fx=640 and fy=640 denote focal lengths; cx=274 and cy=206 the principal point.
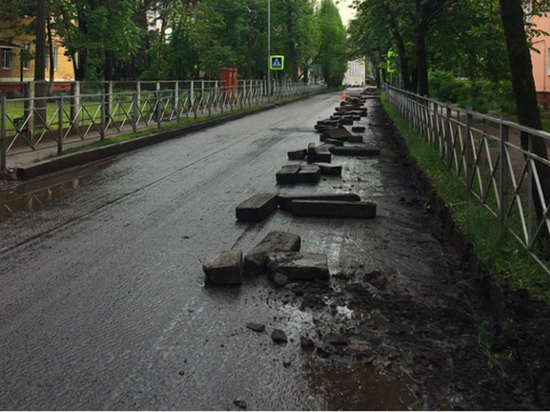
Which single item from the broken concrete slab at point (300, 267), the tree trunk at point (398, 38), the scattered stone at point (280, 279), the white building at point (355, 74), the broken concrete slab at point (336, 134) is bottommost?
the scattered stone at point (280, 279)

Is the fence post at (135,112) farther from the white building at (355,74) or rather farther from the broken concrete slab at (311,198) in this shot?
the white building at (355,74)

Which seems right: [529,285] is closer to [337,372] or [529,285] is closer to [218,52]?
[337,372]

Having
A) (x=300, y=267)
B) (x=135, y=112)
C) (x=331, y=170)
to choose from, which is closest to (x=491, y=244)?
(x=300, y=267)

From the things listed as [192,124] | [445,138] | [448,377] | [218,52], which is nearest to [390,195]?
[445,138]

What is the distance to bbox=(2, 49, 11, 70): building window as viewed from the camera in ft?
146

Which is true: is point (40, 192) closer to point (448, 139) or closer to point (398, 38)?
point (448, 139)

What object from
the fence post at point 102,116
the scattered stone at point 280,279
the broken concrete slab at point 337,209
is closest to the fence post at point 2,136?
the fence post at point 102,116

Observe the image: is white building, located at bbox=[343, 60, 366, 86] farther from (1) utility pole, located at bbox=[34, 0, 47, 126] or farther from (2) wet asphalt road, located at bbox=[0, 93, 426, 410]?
(2) wet asphalt road, located at bbox=[0, 93, 426, 410]

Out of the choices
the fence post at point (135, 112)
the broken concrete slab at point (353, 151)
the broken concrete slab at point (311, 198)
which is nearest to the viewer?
the broken concrete slab at point (311, 198)

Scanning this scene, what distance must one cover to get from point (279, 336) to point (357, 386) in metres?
0.74

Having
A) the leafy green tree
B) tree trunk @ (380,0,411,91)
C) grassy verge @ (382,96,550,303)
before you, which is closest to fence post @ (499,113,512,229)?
grassy verge @ (382,96,550,303)

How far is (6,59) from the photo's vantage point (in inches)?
1767

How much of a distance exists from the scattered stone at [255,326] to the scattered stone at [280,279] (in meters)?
0.80

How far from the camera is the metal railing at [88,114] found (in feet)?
39.2
